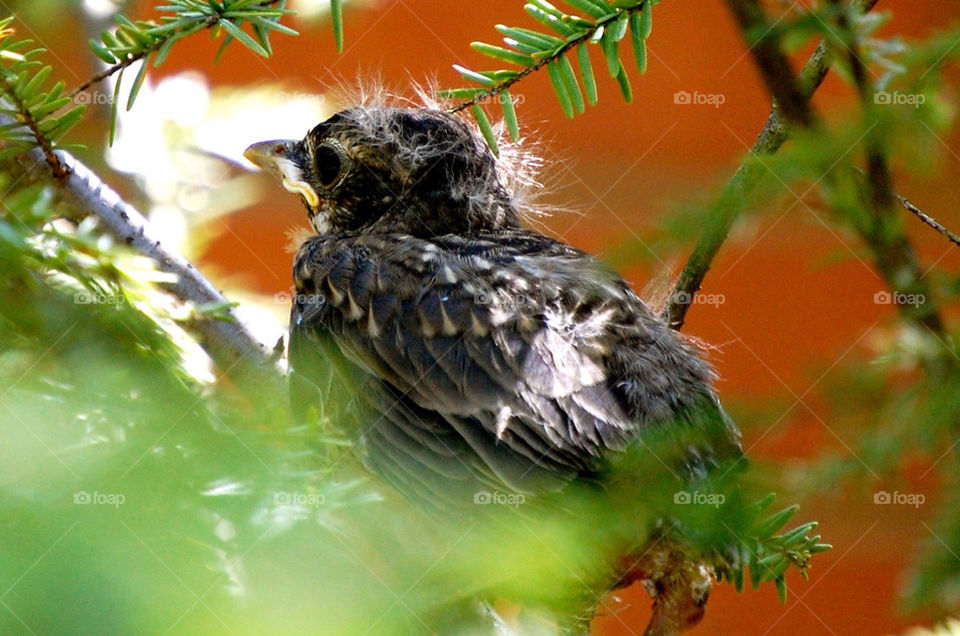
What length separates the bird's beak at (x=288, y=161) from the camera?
4.35ft

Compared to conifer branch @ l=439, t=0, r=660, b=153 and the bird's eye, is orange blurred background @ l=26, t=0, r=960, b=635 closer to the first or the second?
the bird's eye

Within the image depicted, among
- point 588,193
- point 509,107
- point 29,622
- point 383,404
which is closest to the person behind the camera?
point 29,622

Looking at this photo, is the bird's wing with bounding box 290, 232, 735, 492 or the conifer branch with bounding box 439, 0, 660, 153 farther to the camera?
the bird's wing with bounding box 290, 232, 735, 492

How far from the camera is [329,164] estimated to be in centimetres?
129

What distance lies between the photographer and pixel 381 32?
246 centimetres

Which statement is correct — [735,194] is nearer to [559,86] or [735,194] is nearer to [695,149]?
[559,86]

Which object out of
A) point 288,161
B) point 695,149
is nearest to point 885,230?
point 288,161

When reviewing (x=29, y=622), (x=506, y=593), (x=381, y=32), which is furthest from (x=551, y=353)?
(x=381, y=32)

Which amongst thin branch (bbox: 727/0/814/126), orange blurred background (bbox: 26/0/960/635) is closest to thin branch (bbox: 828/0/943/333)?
thin branch (bbox: 727/0/814/126)

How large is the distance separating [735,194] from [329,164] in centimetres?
110

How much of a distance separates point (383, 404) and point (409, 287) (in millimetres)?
135

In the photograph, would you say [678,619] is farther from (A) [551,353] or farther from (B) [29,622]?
(B) [29,622]

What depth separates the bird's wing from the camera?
873 millimetres

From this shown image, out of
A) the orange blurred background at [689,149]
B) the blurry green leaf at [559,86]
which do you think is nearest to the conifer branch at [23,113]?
the blurry green leaf at [559,86]
